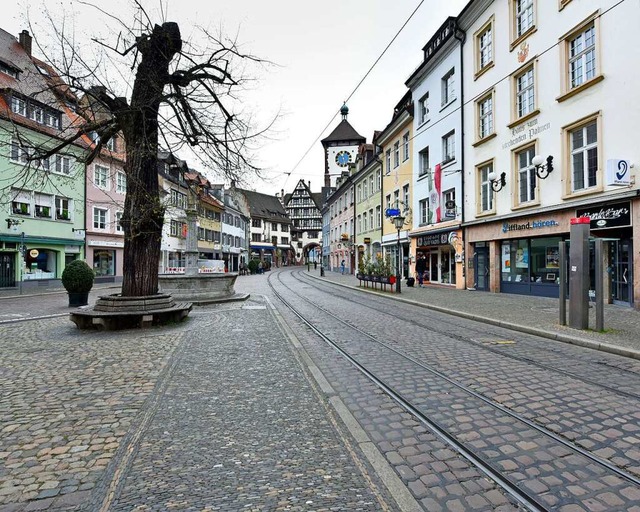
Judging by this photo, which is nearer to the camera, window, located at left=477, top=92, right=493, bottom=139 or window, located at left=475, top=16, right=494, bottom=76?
window, located at left=475, top=16, right=494, bottom=76

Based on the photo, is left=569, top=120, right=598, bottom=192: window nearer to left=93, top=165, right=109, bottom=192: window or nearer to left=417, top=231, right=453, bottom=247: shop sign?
left=417, top=231, right=453, bottom=247: shop sign

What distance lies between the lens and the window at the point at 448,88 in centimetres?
2162

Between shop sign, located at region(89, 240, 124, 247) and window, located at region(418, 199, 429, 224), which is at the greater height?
window, located at region(418, 199, 429, 224)

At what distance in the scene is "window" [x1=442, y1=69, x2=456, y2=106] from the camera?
2162 centimetres

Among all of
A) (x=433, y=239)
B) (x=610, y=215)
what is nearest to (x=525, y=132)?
(x=610, y=215)

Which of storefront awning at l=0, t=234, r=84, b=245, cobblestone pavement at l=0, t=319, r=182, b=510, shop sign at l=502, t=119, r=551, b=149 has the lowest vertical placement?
cobblestone pavement at l=0, t=319, r=182, b=510

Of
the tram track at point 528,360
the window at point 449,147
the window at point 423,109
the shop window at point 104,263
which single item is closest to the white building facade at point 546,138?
the window at point 449,147

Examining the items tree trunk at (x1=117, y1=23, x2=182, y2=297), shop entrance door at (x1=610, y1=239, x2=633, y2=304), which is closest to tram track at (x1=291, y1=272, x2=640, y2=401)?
shop entrance door at (x1=610, y1=239, x2=633, y2=304)

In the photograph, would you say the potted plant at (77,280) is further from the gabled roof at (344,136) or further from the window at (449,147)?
the gabled roof at (344,136)

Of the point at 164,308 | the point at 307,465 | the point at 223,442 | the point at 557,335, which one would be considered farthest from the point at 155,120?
the point at 557,335

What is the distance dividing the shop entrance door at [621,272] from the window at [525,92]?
6519mm

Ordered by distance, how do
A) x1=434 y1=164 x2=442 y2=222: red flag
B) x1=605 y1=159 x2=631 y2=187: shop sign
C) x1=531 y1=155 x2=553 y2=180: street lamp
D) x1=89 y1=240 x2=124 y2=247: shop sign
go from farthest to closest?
x1=89 y1=240 x2=124 y2=247: shop sign < x1=434 y1=164 x2=442 y2=222: red flag < x1=531 y1=155 x2=553 y2=180: street lamp < x1=605 y1=159 x2=631 y2=187: shop sign

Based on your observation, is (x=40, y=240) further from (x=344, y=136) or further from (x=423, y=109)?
(x=344, y=136)

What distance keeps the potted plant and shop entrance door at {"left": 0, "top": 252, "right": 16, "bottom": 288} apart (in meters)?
12.0
